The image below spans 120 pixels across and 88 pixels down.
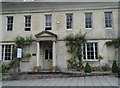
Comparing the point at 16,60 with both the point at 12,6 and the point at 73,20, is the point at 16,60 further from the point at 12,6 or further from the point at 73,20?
the point at 73,20

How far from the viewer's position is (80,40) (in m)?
19.4

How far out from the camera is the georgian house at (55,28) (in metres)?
19.3

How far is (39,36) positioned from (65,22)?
11.5 ft

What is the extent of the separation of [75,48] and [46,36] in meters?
3.48

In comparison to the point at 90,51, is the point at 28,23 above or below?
above

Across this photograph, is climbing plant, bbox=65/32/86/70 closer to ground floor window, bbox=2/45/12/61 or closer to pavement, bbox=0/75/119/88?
pavement, bbox=0/75/119/88

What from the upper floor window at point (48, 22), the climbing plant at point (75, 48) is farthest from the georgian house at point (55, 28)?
the climbing plant at point (75, 48)

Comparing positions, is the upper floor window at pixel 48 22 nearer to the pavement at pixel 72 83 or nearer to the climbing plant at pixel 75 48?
the climbing plant at pixel 75 48

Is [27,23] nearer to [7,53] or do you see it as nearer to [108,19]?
[7,53]

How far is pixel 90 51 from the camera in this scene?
1959cm

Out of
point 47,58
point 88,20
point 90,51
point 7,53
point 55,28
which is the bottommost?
point 47,58

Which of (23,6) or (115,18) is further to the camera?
(23,6)

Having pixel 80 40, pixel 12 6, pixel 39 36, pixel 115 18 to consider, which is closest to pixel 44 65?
pixel 39 36

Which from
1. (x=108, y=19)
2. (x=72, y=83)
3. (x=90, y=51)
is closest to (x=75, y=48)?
(x=90, y=51)
